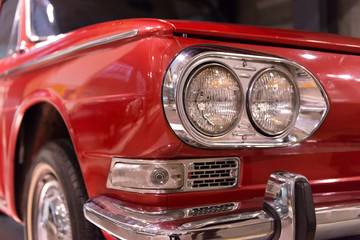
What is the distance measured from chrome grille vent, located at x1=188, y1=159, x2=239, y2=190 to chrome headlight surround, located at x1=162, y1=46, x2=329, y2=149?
0.07 metres

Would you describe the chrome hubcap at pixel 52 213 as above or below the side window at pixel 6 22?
below

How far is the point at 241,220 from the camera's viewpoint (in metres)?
1.02

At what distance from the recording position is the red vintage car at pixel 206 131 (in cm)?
106

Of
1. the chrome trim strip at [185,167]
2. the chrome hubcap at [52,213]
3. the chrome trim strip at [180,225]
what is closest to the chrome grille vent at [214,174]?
the chrome trim strip at [185,167]

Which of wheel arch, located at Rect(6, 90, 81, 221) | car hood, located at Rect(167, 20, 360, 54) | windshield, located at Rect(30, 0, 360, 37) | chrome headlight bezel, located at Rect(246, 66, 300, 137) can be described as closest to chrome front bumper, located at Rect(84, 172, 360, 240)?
chrome headlight bezel, located at Rect(246, 66, 300, 137)

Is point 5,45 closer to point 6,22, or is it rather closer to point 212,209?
point 6,22

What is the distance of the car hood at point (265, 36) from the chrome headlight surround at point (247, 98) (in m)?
0.05

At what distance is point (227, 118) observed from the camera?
112cm

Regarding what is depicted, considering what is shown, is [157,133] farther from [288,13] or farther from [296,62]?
[288,13]

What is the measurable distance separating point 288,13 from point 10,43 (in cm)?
418

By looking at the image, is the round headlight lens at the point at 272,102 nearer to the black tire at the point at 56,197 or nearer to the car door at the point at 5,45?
the black tire at the point at 56,197

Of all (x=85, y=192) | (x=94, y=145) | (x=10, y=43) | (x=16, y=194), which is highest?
(x=10, y=43)

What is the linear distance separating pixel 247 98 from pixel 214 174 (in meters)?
0.25

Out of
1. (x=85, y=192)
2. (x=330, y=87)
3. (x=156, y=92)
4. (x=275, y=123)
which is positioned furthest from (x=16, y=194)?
(x=330, y=87)
